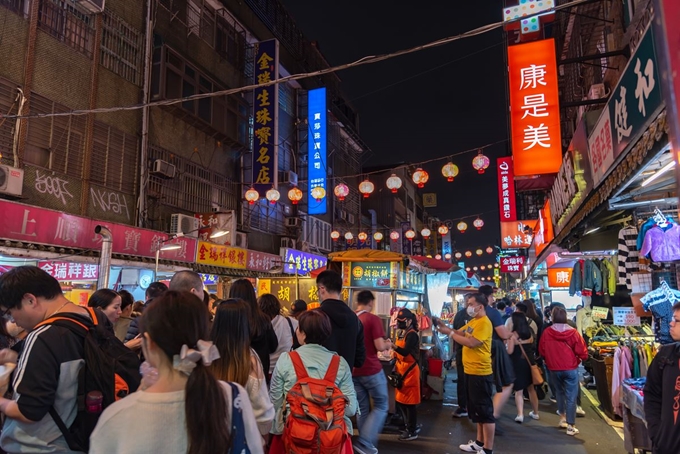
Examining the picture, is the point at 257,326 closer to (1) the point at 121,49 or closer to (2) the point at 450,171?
(2) the point at 450,171

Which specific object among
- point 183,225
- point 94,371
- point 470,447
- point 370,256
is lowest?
point 470,447

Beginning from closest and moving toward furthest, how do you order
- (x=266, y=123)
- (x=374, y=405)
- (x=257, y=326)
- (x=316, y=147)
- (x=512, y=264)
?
(x=257, y=326), (x=374, y=405), (x=266, y=123), (x=316, y=147), (x=512, y=264)

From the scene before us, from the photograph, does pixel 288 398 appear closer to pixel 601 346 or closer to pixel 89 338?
pixel 89 338

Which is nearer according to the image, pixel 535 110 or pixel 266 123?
pixel 535 110

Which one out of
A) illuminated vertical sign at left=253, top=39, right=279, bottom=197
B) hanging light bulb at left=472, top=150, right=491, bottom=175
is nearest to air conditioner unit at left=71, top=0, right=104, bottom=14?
illuminated vertical sign at left=253, top=39, right=279, bottom=197

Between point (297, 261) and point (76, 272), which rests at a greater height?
point (297, 261)

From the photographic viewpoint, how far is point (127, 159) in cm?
1370

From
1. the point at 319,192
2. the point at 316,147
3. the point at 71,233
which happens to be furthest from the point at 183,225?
the point at 316,147

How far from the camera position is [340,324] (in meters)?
4.84

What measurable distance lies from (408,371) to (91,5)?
12.4 m

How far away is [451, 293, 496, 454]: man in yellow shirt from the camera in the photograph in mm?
6102

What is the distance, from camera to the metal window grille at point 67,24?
1140 cm

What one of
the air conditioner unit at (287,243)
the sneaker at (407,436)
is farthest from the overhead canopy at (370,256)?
the air conditioner unit at (287,243)

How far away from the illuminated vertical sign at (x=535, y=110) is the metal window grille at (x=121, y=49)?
1117cm
